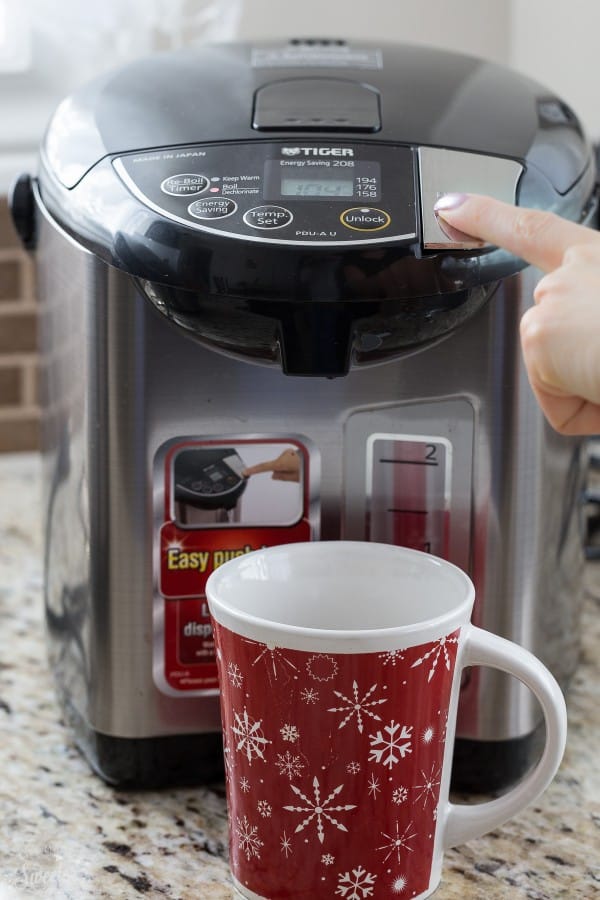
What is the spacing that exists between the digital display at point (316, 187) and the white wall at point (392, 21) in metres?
0.69

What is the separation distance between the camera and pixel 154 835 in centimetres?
51

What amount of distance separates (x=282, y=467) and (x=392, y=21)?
0.76 metres

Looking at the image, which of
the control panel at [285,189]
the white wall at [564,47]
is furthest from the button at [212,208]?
the white wall at [564,47]

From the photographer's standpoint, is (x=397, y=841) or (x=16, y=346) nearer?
(x=397, y=841)

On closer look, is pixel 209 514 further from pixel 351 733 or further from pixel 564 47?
pixel 564 47

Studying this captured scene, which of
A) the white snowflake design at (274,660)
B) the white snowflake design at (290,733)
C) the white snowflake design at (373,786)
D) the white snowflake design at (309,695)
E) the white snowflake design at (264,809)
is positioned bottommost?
the white snowflake design at (264,809)

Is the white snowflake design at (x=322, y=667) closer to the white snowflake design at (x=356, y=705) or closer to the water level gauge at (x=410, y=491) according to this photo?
the white snowflake design at (x=356, y=705)

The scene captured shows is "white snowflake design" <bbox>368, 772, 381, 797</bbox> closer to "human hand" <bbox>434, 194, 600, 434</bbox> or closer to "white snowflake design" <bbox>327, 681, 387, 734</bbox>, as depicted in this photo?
"white snowflake design" <bbox>327, 681, 387, 734</bbox>

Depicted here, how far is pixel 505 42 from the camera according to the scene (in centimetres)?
116

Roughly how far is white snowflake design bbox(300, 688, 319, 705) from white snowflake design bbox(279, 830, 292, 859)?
7 centimetres

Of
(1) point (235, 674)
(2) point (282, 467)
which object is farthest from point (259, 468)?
(1) point (235, 674)

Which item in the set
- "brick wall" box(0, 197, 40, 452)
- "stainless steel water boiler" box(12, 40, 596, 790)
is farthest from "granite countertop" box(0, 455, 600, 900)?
"brick wall" box(0, 197, 40, 452)

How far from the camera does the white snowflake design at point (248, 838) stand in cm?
45

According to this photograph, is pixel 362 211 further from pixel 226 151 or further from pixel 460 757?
pixel 460 757
